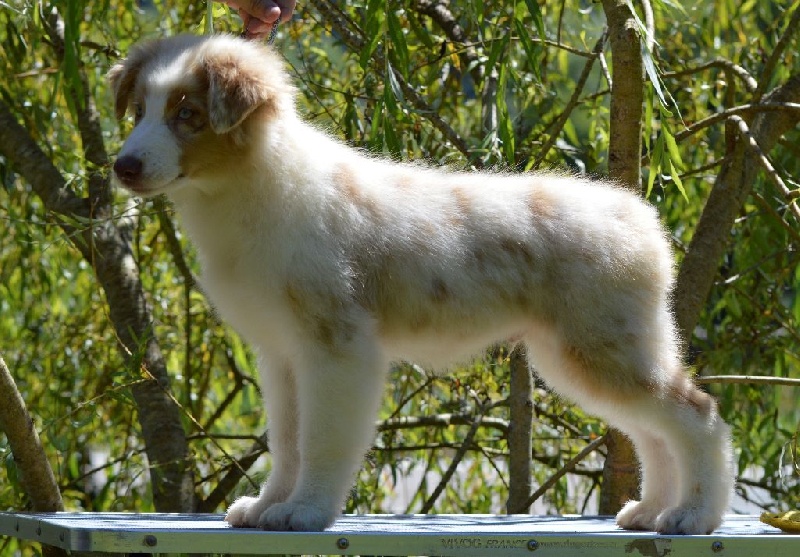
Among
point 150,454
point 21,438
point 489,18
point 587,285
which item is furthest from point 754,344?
point 21,438

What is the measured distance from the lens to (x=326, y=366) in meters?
3.37

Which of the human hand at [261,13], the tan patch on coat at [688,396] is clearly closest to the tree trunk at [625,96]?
the tan patch on coat at [688,396]

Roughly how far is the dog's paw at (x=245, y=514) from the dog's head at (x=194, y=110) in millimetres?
947

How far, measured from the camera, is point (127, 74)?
3.62 meters

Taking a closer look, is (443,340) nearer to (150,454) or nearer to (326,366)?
(326,366)

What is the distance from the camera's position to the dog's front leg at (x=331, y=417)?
336cm

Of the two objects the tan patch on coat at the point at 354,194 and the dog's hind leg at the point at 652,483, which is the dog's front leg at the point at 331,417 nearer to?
the tan patch on coat at the point at 354,194

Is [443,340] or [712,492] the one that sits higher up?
[443,340]

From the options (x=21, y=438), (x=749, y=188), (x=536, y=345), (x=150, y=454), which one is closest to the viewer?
(x=536, y=345)

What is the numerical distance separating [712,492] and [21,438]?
7.96 ft

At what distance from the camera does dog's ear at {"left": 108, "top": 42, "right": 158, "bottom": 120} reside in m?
3.60

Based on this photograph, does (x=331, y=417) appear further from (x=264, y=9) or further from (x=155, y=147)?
(x=264, y=9)

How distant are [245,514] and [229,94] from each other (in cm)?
119

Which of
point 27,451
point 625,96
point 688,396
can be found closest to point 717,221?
point 625,96
